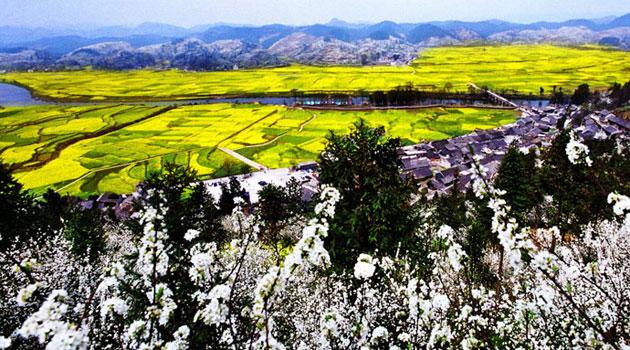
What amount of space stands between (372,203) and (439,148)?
44.4 meters

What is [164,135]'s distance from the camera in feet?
208

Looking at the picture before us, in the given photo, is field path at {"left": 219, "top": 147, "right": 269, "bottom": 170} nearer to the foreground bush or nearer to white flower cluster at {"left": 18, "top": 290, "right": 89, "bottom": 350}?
the foreground bush

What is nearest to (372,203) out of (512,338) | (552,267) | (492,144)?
(512,338)

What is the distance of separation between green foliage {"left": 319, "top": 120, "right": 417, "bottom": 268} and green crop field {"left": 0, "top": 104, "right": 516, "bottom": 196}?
1421 inches

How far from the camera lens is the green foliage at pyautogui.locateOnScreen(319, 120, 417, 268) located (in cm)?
1130

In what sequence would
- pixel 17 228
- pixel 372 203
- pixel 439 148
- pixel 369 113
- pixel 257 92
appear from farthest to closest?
pixel 257 92 < pixel 369 113 < pixel 439 148 < pixel 17 228 < pixel 372 203

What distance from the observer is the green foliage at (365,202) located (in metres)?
11.3

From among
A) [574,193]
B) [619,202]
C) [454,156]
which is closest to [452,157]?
[454,156]

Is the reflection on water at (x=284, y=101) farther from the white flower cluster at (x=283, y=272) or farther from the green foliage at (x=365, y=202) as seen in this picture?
the white flower cluster at (x=283, y=272)

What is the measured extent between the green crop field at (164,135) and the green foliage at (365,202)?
118ft

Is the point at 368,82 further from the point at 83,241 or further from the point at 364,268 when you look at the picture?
the point at 364,268

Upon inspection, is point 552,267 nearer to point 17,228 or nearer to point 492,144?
point 17,228

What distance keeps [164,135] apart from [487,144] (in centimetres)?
4982

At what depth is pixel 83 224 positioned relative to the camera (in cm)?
1898
